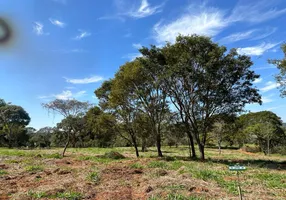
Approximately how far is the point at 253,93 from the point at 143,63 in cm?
899

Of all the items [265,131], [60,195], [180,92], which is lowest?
[60,195]

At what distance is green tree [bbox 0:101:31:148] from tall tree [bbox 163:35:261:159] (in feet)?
138

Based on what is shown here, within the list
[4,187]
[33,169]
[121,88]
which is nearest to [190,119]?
[121,88]

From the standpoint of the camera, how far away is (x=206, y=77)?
17.3m

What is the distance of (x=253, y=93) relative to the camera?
18.4m

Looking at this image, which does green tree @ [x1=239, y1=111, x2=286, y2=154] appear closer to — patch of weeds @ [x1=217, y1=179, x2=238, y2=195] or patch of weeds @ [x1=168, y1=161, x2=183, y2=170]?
patch of weeds @ [x1=168, y1=161, x2=183, y2=170]

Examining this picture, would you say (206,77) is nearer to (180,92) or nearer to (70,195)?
(180,92)

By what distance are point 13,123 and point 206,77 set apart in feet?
163

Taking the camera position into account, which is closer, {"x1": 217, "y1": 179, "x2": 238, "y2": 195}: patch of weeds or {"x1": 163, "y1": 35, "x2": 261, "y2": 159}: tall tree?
{"x1": 217, "y1": 179, "x2": 238, "y2": 195}: patch of weeds

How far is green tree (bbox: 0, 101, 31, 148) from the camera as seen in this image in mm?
49500

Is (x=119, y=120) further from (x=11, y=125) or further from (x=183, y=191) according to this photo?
(x=11, y=125)

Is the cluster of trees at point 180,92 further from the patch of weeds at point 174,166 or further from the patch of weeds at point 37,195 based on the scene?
the patch of weeds at point 37,195

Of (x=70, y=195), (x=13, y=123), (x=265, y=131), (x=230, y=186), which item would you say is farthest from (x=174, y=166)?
(x=13, y=123)

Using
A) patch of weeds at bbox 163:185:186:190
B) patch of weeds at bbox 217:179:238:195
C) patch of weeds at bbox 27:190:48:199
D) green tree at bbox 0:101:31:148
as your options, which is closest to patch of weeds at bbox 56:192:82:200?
patch of weeds at bbox 27:190:48:199
